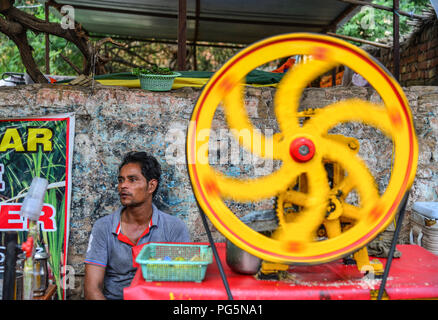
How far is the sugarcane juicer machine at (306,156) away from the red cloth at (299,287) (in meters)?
0.20

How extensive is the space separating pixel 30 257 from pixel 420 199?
2.80 meters

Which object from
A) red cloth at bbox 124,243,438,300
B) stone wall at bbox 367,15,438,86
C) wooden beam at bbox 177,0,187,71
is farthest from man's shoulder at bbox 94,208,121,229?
stone wall at bbox 367,15,438,86

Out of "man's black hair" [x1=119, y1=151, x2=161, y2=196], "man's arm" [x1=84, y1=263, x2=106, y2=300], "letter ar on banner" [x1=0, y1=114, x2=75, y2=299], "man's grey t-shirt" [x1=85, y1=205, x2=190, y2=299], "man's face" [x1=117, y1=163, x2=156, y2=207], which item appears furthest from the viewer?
"letter ar on banner" [x1=0, y1=114, x2=75, y2=299]

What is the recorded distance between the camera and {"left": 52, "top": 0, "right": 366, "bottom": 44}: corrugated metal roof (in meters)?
5.09

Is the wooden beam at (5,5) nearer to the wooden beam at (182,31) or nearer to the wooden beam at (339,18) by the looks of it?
the wooden beam at (182,31)

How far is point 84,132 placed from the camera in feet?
9.41

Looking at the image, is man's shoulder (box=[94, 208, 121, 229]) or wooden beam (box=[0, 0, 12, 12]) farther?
wooden beam (box=[0, 0, 12, 12])

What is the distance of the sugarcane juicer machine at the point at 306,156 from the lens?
4.53 ft

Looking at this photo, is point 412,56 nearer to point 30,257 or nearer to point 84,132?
point 84,132

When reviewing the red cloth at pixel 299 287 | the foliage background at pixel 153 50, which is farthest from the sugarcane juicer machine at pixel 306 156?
the foliage background at pixel 153 50

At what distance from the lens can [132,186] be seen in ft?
8.13

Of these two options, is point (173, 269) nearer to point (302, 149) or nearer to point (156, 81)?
point (302, 149)

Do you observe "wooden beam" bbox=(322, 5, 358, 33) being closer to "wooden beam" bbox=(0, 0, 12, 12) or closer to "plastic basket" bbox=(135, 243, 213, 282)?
"wooden beam" bbox=(0, 0, 12, 12)

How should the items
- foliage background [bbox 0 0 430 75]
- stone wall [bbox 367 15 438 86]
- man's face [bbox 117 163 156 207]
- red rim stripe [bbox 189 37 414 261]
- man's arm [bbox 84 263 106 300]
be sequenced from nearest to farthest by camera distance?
red rim stripe [bbox 189 37 414 261]
man's arm [bbox 84 263 106 300]
man's face [bbox 117 163 156 207]
stone wall [bbox 367 15 438 86]
foliage background [bbox 0 0 430 75]
